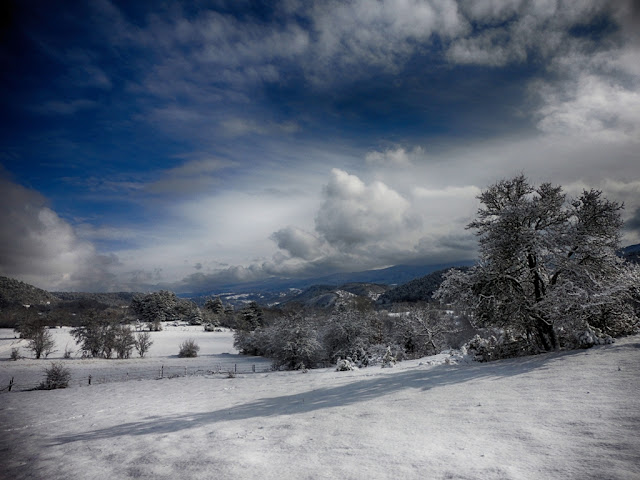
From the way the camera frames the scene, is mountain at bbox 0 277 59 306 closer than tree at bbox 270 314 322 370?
No

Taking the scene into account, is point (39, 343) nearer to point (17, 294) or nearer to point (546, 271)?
point (546, 271)

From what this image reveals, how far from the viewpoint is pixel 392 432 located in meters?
6.46

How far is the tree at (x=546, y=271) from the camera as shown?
11.5 metres

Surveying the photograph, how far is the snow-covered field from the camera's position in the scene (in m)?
4.58

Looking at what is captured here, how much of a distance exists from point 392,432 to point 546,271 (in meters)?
11.8

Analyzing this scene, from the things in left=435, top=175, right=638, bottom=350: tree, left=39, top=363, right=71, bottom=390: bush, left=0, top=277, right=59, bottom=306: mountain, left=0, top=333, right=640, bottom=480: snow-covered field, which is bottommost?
left=39, top=363, right=71, bottom=390: bush

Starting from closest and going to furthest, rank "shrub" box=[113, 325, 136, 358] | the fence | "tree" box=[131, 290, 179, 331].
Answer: the fence, "shrub" box=[113, 325, 136, 358], "tree" box=[131, 290, 179, 331]

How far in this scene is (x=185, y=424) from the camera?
9.65 metres

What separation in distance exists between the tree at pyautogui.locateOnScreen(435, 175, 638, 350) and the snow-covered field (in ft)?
5.70

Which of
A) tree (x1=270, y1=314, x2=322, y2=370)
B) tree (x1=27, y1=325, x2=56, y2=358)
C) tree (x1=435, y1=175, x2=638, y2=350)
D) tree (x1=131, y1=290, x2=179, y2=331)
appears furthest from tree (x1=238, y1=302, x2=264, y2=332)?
tree (x1=435, y1=175, x2=638, y2=350)

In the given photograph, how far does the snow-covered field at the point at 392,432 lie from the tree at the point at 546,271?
5.70ft

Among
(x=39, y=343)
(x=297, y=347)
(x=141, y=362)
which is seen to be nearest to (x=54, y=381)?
(x=297, y=347)

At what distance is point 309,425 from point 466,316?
10638 millimetres

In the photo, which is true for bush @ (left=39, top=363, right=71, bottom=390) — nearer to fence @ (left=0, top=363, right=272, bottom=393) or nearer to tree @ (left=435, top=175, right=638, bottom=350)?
fence @ (left=0, top=363, right=272, bottom=393)
